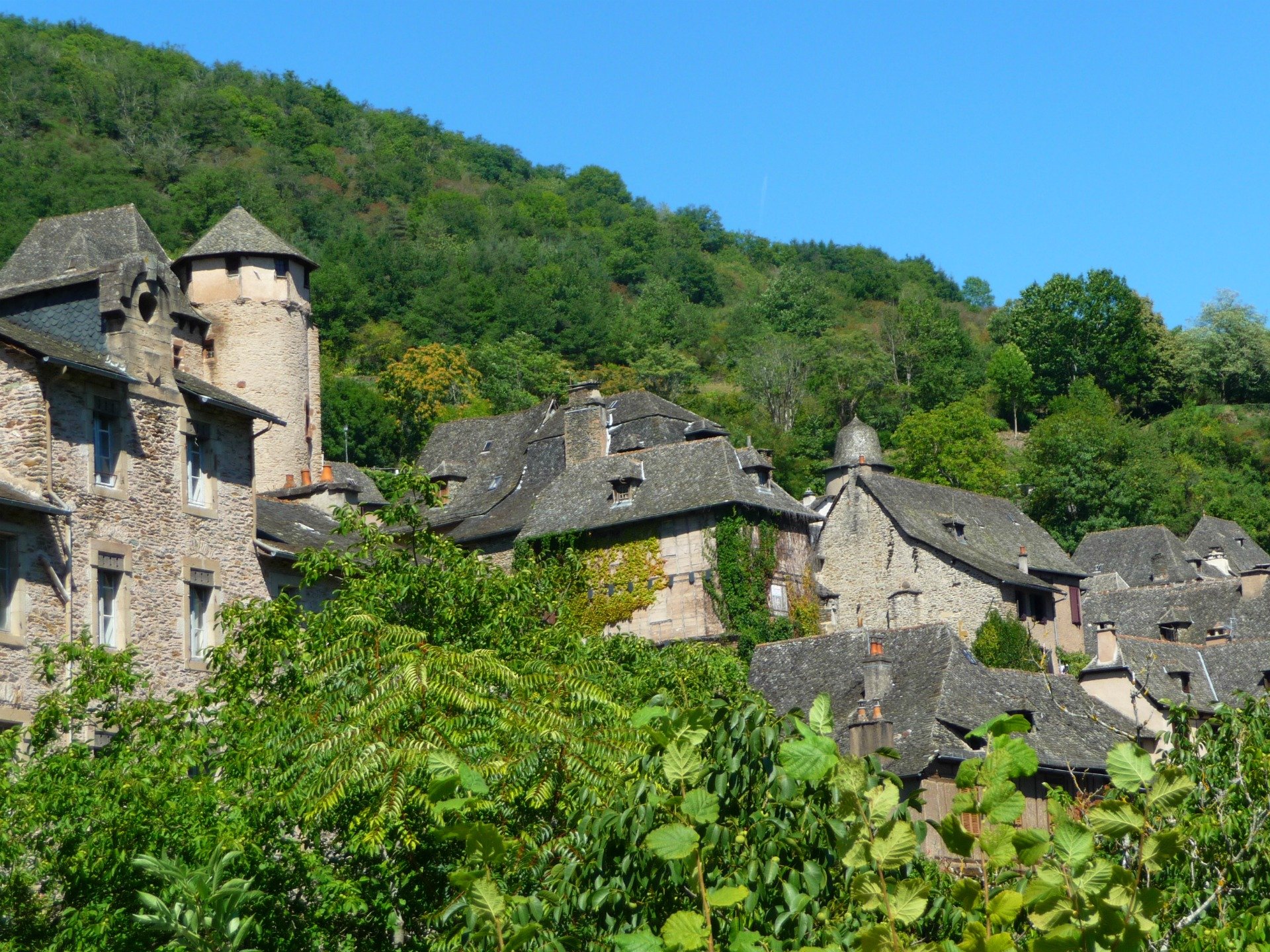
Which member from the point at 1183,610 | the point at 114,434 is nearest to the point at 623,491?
the point at 114,434

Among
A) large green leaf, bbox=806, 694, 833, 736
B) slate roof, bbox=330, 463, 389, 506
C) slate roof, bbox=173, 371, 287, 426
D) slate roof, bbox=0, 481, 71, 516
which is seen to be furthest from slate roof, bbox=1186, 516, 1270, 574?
large green leaf, bbox=806, 694, 833, 736

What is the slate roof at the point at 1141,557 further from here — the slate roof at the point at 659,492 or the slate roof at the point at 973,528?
the slate roof at the point at 659,492

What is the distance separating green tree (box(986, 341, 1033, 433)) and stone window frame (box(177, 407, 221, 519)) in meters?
79.5

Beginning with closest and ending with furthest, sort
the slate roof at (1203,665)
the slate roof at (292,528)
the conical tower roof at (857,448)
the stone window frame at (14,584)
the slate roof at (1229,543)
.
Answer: the stone window frame at (14,584)
the slate roof at (292,528)
the slate roof at (1203,665)
the conical tower roof at (857,448)
the slate roof at (1229,543)

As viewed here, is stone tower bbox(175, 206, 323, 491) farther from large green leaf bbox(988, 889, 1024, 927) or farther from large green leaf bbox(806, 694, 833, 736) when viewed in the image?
large green leaf bbox(988, 889, 1024, 927)

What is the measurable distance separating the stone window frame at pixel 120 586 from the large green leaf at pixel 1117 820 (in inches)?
733

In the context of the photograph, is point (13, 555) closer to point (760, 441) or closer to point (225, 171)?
point (760, 441)

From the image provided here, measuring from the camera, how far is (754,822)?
27.2ft

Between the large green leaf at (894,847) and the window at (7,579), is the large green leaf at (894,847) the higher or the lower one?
the lower one

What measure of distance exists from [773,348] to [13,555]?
77022 mm

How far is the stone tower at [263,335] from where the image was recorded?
161ft

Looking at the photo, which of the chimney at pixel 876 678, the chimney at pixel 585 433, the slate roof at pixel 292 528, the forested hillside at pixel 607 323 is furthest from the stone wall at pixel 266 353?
the forested hillside at pixel 607 323

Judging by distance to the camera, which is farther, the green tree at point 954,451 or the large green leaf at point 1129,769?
the green tree at point 954,451

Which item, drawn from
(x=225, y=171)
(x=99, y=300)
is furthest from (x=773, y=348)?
(x=99, y=300)
